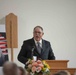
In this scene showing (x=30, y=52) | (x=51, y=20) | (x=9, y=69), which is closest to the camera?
(x=9, y=69)

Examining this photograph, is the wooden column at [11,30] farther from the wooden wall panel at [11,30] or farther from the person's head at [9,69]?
the person's head at [9,69]

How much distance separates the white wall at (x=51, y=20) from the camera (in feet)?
17.3

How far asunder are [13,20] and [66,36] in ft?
5.59

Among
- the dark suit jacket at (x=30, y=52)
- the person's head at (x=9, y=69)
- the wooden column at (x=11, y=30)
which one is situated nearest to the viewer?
the person's head at (x=9, y=69)

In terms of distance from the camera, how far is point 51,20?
17.8 ft

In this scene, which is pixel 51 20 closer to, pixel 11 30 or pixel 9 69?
pixel 11 30

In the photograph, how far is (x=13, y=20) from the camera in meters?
5.04

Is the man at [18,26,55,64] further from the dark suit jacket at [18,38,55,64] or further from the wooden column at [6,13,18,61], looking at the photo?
the wooden column at [6,13,18,61]

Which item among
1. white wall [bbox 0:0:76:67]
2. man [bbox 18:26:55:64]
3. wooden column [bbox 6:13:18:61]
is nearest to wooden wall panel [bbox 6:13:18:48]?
wooden column [bbox 6:13:18:61]

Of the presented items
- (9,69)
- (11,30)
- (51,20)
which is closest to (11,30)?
(11,30)

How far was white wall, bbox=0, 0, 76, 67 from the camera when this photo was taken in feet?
17.3

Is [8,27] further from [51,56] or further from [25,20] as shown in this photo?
[51,56]

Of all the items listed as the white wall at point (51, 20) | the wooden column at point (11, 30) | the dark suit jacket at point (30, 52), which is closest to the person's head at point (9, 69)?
the dark suit jacket at point (30, 52)

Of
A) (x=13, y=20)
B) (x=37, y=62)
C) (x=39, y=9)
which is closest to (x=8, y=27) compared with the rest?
(x=13, y=20)
